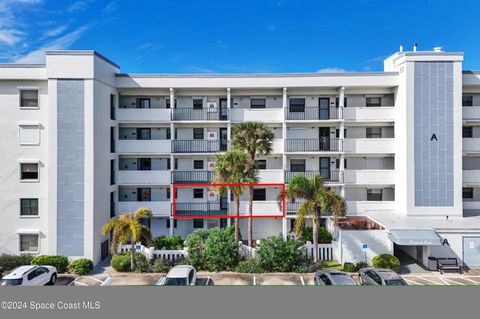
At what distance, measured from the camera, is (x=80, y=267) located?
21.3m

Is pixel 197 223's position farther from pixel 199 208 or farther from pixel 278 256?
pixel 278 256

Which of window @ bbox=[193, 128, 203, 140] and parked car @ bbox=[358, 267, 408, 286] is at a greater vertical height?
window @ bbox=[193, 128, 203, 140]

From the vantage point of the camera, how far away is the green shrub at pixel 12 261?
22.0 meters

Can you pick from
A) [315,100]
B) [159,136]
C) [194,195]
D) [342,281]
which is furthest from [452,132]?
[159,136]

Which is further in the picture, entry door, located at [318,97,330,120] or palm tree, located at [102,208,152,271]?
entry door, located at [318,97,330,120]

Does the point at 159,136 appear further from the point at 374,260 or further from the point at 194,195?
the point at 374,260

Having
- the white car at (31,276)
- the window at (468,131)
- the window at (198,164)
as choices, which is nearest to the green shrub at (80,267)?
the white car at (31,276)

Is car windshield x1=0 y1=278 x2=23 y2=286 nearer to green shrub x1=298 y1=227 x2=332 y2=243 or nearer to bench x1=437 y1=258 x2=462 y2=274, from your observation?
green shrub x1=298 y1=227 x2=332 y2=243

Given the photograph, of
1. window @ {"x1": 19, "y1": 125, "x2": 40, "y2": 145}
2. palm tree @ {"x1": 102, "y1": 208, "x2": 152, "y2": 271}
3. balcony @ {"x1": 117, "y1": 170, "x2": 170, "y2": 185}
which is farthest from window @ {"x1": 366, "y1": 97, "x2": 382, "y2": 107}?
window @ {"x1": 19, "y1": 125, "x2": 40, "y2": 145}

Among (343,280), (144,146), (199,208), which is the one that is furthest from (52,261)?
(343,280)

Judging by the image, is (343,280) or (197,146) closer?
(343,280)

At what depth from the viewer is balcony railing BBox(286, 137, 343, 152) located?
26.7 metres

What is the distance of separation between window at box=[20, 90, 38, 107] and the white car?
10709mm

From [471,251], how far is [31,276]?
2517 cm
